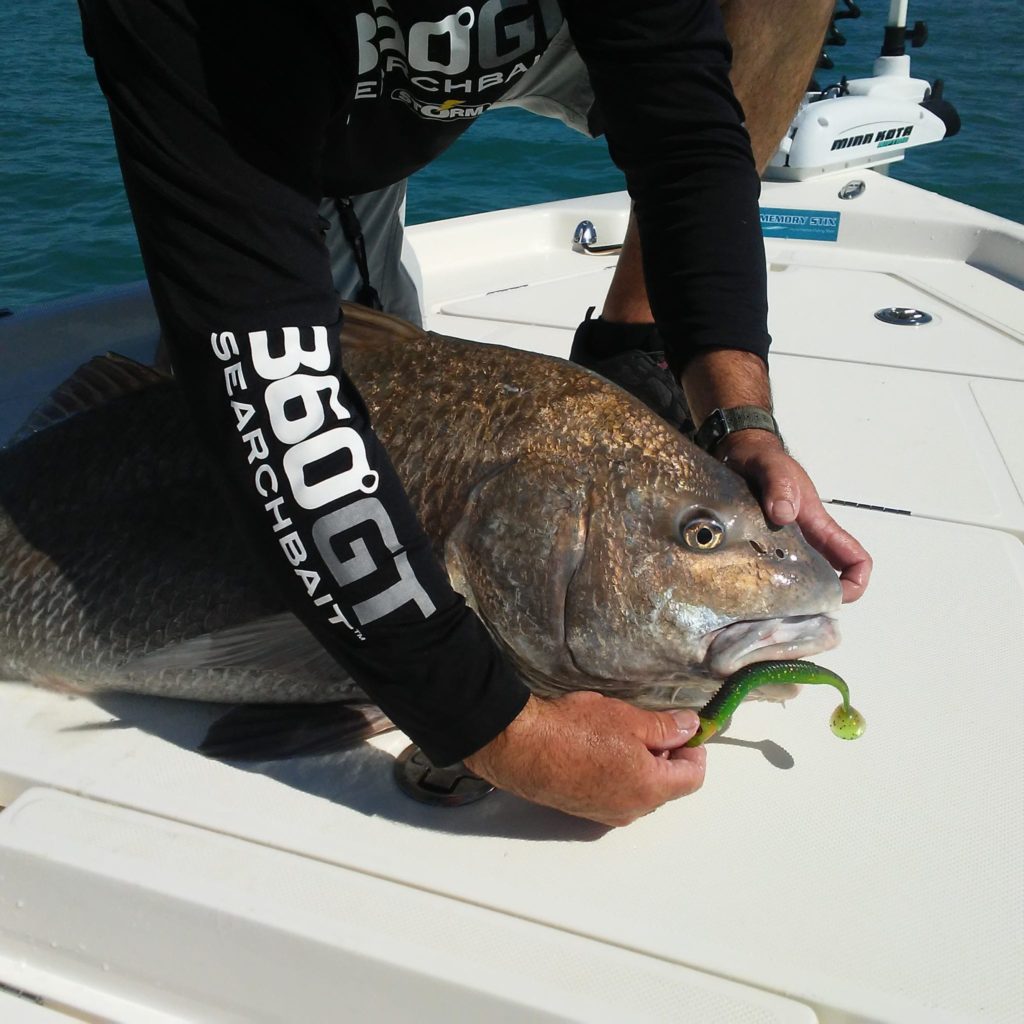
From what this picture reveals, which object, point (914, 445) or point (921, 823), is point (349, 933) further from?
point (914, 445)

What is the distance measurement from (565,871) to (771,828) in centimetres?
33

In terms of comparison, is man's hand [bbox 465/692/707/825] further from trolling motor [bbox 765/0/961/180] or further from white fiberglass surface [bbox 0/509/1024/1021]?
trolling motor [bbox 765/0/961/180]

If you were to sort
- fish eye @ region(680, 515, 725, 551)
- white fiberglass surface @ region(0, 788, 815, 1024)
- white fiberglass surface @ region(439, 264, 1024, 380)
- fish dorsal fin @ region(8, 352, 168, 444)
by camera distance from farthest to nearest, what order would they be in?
1. white fiberglass surface @ region(439, 264, 1024, 380)
2. fish dorsal fin @ region(8, 352, 168, 444)
3. fish eye @ region(680, 515, 725, 551)
4. white fiberglass surface @ region(0, 788, 815, 1024)

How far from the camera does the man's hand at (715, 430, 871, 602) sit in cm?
183

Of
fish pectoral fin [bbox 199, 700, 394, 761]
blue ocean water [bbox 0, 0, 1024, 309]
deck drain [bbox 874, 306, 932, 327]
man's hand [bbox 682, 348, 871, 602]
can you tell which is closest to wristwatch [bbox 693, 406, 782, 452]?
man's hand [bbox 682, 348, 871, 602]

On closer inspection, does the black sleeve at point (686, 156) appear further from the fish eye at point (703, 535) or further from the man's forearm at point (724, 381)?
the fish eye at point (703, 535)

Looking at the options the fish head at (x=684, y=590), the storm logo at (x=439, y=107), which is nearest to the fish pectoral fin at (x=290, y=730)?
the fish head at (x=684, y=590)

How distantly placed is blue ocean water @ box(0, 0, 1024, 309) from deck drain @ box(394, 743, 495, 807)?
6990 mm

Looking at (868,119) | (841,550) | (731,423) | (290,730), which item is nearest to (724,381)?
(731,423)

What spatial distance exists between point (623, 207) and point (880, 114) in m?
1.37

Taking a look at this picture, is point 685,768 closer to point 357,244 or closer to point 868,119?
point 357,244

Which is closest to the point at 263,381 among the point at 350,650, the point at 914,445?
the point at 350,650

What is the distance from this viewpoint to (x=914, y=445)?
2.90 metres

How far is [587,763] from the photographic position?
1.60 metres
